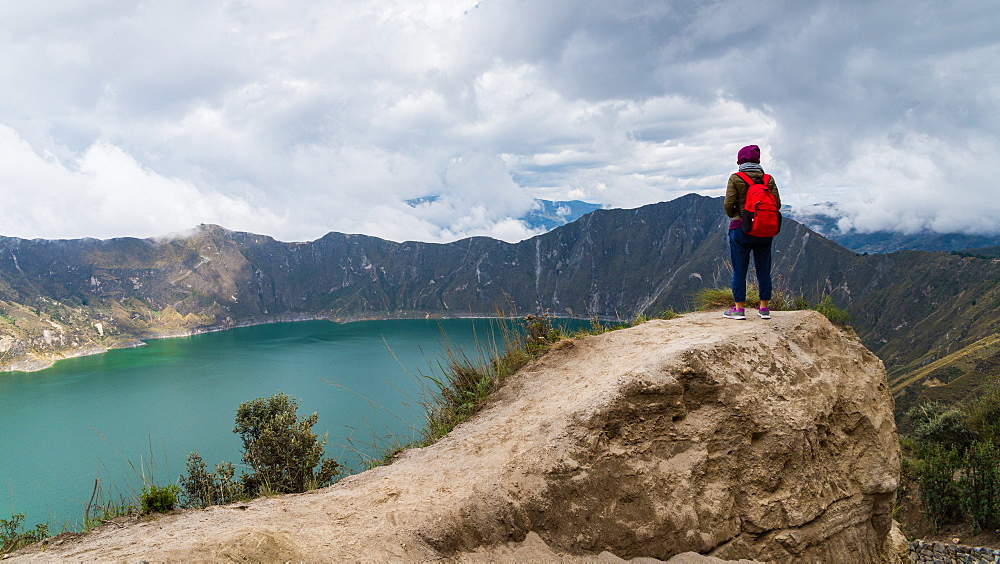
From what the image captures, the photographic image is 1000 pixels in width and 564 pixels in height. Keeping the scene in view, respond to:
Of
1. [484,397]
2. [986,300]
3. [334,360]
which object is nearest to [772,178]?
[484,397]

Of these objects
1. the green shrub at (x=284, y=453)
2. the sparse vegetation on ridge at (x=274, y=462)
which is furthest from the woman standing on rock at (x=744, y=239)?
the green shrub at (x=284, y=453)

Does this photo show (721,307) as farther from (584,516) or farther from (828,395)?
(584,516)

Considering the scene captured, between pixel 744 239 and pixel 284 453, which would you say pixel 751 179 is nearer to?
pixel 744 239

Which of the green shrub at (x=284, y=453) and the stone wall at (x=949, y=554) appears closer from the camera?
the green shrub at (x=284, y=453)

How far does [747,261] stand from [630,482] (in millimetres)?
3973

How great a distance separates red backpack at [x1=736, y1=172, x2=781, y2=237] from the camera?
6.28 m

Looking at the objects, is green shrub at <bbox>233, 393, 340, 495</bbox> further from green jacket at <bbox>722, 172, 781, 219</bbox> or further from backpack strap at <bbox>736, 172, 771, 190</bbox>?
backpack strap at <bbox>736, 172, 771, 190</bbox>

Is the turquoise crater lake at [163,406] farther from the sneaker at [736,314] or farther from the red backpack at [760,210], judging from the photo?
the red backpack at [760,210]

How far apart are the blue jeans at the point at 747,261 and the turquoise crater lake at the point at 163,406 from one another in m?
7.84

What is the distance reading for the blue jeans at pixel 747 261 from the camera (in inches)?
262

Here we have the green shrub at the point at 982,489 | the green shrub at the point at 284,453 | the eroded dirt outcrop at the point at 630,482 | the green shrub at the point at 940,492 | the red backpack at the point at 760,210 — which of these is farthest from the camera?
the green shrub at the point at 940,492

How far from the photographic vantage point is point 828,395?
550cm

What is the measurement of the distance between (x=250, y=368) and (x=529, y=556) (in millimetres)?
112859

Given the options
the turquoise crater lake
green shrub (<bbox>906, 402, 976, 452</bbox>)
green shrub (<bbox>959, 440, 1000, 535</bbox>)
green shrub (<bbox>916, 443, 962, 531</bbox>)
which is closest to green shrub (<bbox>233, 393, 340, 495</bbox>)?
the turquoise crater lake
